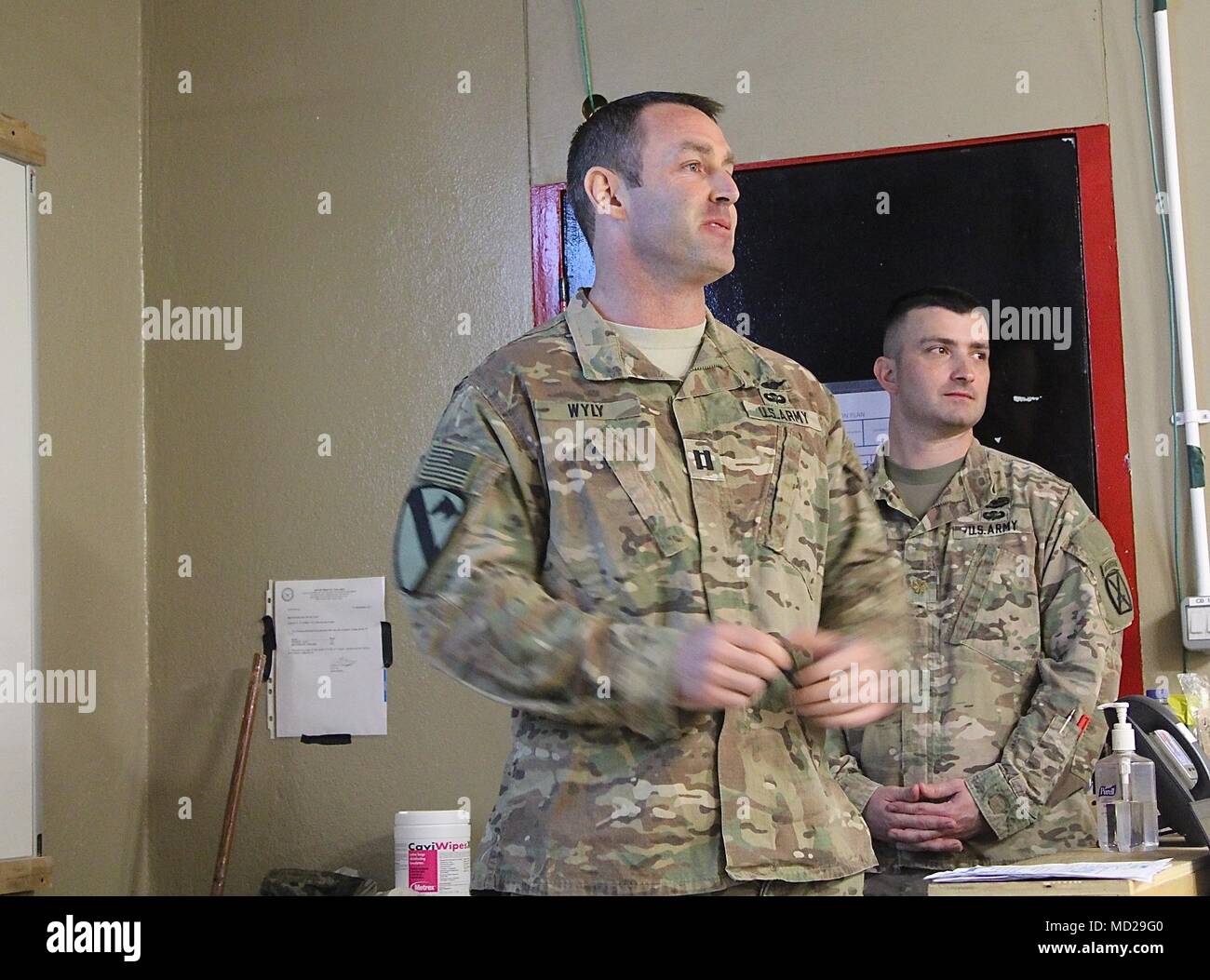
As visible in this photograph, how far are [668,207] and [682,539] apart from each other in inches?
23.9

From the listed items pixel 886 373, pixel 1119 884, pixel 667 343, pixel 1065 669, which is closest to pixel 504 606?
pixel 667 343

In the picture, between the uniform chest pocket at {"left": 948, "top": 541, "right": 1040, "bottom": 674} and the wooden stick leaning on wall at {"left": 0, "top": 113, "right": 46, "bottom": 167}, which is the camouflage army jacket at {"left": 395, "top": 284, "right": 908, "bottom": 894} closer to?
the uniform chest pocket at {"left": 948, "top": 541, "right": 1040, "bottom": 674}

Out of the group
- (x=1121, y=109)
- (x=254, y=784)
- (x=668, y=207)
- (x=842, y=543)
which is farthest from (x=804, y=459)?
(x=254, y=784)

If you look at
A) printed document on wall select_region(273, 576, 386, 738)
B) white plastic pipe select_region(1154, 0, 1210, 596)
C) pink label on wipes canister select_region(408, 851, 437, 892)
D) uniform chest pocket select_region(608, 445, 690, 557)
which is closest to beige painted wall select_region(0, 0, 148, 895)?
printed document on wall select_region(273, 576, 386, 738)

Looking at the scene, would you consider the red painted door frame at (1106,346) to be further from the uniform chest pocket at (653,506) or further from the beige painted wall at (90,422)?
the beige painted wall at (90,422)

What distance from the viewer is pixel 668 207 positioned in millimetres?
1831

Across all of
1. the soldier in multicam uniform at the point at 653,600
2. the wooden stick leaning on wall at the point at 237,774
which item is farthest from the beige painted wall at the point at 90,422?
the soldier in multicam uniform at the point at 653,600

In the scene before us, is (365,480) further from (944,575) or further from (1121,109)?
(1121,109)

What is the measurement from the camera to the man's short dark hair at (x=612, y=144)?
1.80m

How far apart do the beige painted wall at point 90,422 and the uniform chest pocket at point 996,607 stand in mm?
1715

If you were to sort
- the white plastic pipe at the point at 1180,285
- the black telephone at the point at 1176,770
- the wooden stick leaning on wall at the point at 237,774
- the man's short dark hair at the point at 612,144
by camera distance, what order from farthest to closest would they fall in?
the wooden stick leaning on wall at the point at 237,774, the white plastic pipe at the point at 1180,285, the black telephone at the point at 1176,770, the man's short dark hair at the point at 612,144

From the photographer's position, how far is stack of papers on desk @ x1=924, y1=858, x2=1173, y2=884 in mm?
1587

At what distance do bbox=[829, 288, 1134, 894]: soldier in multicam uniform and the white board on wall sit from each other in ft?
5.02

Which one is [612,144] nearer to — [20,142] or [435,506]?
[435,506]
